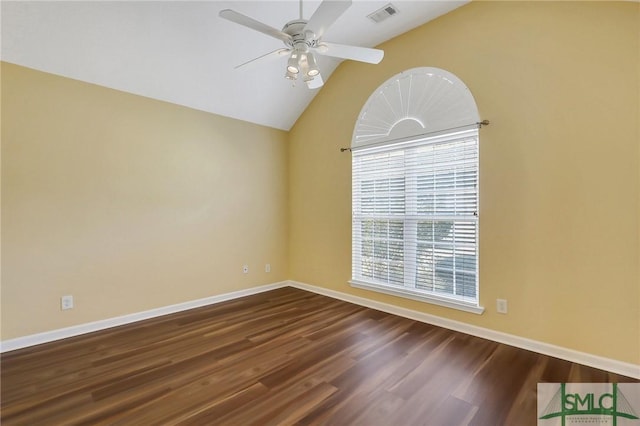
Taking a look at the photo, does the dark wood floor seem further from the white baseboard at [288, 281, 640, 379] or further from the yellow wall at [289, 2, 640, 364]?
the yellow wall at [289, 2, 640, 364]

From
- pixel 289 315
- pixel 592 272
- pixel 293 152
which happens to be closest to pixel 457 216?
pixel 592 272

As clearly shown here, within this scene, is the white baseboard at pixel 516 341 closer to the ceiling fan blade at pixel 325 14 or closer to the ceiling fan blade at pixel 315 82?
the ceiling fan blade at pixel 315 82

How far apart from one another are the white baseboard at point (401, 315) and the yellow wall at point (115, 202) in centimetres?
7

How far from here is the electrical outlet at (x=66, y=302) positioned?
2818mm

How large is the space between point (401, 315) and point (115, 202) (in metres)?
3.44

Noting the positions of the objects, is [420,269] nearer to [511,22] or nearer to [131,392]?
[511,22]

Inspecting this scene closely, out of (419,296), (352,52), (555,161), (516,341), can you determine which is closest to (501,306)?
(516,341)

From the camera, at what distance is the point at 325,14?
176cm

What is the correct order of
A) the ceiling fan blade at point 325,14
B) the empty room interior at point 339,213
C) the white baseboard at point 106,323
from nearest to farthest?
the ceiling fan blade at point 325,14 → the empty room interior at point 339,213 → the white baseboard at point 106,323

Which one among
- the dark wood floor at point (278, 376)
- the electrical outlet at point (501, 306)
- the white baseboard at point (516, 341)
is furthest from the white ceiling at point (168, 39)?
the white baseboard at point (516, 341)

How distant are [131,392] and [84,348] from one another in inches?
41.8

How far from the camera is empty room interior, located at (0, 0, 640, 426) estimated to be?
2041 millimetres

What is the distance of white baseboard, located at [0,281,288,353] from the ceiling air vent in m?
3.79

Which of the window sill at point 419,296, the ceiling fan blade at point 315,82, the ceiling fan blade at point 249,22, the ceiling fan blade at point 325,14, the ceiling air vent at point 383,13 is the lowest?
the window sill at point 419,296
